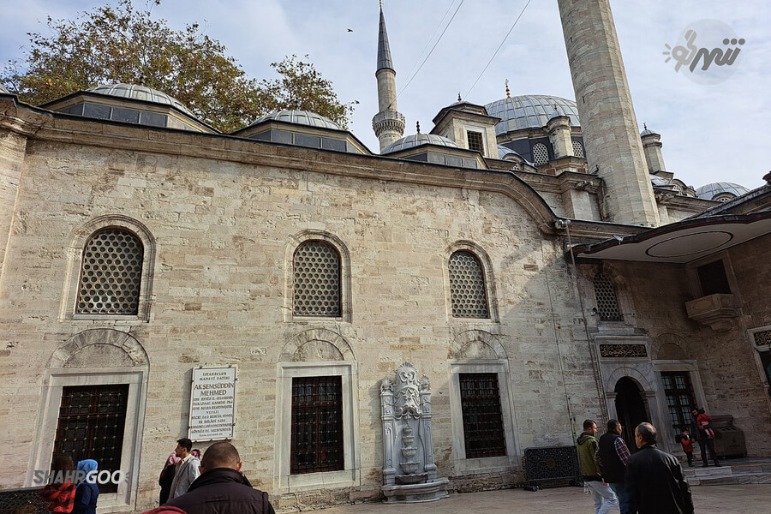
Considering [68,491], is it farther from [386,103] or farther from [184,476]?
[386,103]

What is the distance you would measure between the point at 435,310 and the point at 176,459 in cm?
505

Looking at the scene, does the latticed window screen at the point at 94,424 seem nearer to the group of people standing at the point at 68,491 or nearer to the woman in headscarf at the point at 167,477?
the woman in headscarf at the point at 167,477

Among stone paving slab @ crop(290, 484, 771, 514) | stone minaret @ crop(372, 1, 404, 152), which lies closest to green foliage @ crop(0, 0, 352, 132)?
stone minaret @ crop(372, 1, 404, 152)

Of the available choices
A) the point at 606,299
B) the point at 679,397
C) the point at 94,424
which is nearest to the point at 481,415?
the point at 606,299

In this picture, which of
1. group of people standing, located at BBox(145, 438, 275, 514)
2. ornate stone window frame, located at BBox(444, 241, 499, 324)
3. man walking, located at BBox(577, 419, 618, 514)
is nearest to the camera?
group of people standing, located at BBox(145, 438, 275, 514)

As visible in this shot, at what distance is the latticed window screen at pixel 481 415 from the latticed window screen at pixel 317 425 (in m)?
2.28

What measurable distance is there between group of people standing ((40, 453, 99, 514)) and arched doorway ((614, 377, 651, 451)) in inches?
376

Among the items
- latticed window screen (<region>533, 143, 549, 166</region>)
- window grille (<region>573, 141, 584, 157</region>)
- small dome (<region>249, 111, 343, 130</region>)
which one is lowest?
small dome (<region>249, 111, 343, 130</region>)

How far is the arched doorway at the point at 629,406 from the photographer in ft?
33.6

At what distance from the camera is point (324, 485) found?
7316mm

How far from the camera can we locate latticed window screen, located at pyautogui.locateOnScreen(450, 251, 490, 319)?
368 inches

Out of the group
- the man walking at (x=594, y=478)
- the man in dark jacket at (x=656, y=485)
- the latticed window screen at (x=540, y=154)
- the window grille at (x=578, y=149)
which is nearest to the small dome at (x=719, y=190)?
the window grille at (x=578, y=149)

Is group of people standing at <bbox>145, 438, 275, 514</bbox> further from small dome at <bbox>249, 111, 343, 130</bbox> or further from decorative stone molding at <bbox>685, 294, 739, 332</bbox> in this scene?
decorative stone molding at <bbox>685, 294, 739, 332</bbox>

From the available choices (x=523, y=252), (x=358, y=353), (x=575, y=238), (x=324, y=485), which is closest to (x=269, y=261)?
(x=358, y=353)
